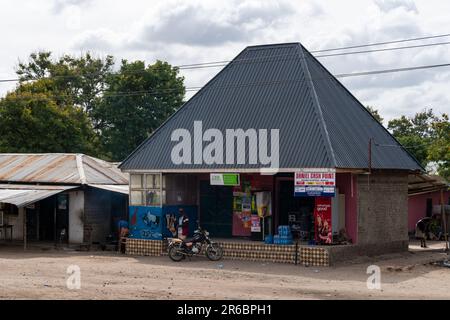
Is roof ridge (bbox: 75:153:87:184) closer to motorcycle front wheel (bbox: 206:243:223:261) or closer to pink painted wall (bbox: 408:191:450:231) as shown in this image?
motorcycle front wheel (bbox: 206:243:223:261)

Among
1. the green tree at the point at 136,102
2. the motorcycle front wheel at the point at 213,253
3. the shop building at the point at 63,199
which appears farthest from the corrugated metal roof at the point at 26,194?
the green tree at the point at 136,102

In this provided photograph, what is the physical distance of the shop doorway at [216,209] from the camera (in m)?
29.8

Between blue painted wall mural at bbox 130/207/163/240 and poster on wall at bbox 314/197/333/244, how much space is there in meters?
6.07

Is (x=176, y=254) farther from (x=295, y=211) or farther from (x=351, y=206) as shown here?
(x=351, y=206)

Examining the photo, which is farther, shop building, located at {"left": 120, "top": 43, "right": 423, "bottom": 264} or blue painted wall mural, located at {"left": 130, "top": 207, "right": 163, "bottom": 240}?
blue painted wall mural, located at {"left": 130, "top": 207, "right": 163, "bottom": 240}

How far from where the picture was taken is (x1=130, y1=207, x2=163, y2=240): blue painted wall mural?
28.6 metres

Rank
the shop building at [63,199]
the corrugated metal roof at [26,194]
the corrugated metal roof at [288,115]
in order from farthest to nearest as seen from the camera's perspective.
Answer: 1. the shop building at [63,199]
2. the corrugated metal roof at [26,194]
3. the corrugated metal roof at [288,115]

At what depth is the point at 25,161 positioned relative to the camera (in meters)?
36.2

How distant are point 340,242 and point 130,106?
33.7 metres

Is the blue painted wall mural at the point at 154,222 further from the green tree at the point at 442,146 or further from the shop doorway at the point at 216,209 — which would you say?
the green tree at the point at 442,146

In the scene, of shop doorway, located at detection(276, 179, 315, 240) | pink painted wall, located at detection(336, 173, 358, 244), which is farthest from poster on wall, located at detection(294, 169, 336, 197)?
shop doorway, located at detection(276, 179, 315, 240)

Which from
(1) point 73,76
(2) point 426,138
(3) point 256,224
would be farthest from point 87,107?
(3) point 256,224

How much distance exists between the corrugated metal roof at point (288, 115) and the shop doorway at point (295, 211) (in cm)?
237
